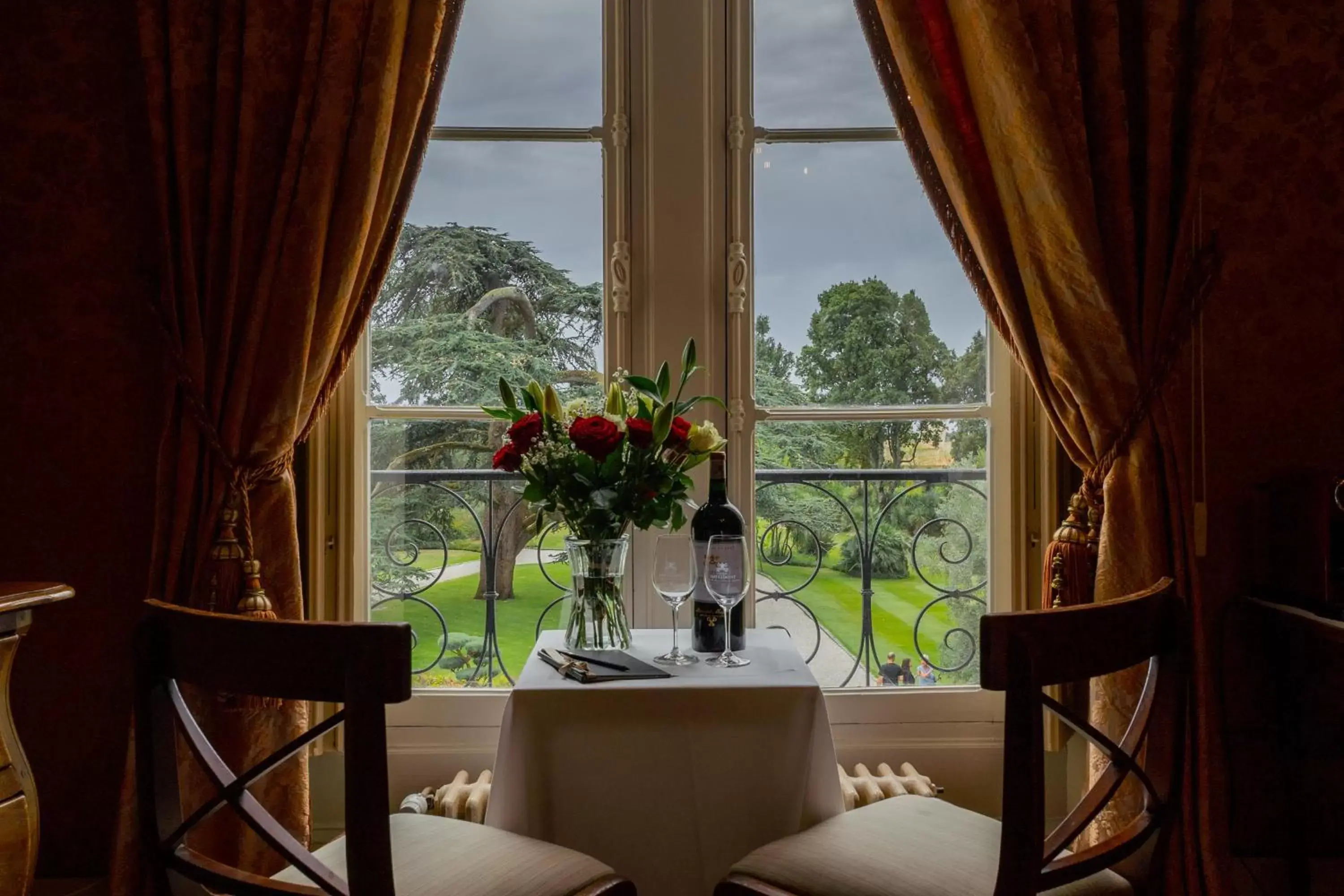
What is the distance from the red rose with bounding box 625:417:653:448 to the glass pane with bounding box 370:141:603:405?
0.61 metres

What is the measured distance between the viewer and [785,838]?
1339 millimetres

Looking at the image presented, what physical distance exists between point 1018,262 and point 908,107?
44 cm

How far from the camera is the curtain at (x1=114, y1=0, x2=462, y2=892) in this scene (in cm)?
180

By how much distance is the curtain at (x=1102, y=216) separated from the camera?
5.89 ft

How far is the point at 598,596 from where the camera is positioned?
63.5 inches

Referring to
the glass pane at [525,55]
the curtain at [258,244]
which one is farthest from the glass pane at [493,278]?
the curtain at [258,244]

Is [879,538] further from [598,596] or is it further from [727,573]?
[598,596]

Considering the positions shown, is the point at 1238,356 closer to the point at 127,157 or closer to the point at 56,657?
the point at 127,157

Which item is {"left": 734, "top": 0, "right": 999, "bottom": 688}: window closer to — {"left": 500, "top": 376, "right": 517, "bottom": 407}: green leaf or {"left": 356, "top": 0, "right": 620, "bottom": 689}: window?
{"left": 356, "top": 0, "right": 620, "bottom": 689}: window

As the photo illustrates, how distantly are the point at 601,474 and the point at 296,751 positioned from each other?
2.13 ft

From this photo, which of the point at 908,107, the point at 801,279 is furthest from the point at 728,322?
the point at 908,107

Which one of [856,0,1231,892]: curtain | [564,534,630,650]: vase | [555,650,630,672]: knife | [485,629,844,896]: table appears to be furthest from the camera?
[856,0,1231,892]: curtain

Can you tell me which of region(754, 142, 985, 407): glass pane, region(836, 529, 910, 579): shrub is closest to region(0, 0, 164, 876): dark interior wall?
region(754, 142, 985, 407): glass pane

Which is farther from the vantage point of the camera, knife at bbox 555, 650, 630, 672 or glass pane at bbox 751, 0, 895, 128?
glass pane at bbox 751, 0, 895, 128
